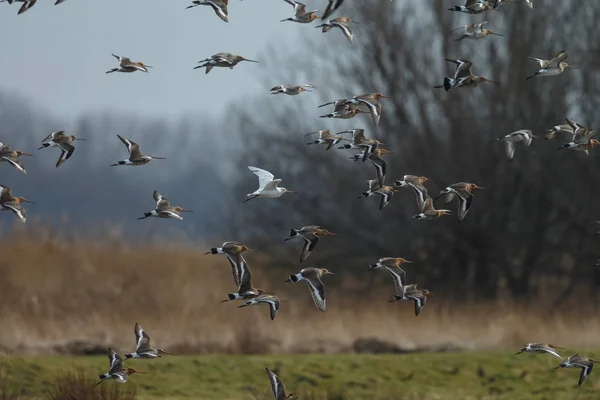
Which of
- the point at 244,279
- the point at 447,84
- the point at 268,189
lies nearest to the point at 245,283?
the point at 244,279

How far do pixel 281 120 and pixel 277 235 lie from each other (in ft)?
8.27

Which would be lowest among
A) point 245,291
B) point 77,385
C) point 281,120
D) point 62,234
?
point 77,385

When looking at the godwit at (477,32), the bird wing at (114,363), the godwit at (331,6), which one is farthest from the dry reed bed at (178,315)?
the godwit at (331,6)

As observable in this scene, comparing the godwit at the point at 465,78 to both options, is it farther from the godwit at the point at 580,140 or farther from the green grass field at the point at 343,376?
the green grass field at the point at 343,376

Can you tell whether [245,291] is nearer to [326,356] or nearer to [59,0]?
[59,0]

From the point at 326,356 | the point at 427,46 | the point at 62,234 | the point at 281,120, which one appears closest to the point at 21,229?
the point at 62,234

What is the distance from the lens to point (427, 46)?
76.5 ft

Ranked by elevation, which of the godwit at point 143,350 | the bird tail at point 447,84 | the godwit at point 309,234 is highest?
the bird tail at point 447,84

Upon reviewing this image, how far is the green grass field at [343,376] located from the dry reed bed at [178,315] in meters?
0.78

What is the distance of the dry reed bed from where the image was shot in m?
17.2

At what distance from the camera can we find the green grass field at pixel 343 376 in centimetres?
1527

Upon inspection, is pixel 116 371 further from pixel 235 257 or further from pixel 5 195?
pixel 5 195

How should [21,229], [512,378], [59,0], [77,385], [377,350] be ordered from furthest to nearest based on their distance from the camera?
[21,229]
[377,350]
[512,378]
[77,385]
[59,0]

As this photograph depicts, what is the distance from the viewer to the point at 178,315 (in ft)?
58.9
